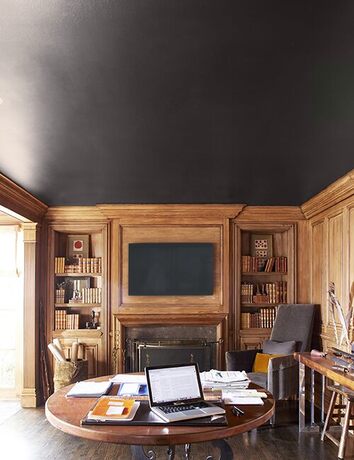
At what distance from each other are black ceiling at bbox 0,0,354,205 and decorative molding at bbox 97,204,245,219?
0.09 metres

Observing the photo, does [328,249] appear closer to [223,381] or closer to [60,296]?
[223,381]

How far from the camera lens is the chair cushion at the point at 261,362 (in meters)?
5.98

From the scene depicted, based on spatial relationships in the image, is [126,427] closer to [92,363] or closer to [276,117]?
[276,117]

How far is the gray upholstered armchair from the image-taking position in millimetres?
5504

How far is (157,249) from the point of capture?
682 cm

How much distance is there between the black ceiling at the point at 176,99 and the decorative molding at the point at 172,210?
3.6 inches

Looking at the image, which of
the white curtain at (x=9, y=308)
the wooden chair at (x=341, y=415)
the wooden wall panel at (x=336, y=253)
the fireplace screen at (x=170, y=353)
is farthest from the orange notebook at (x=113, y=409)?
the white curtain at (x=9, y=308)

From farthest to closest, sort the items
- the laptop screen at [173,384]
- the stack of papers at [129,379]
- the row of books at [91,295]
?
the row of books at [91,295] < the stack of papers at [129,379] < the laptop screen at [173,384]

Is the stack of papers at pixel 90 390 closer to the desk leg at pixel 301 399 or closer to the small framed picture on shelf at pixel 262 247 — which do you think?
the desk leg at pixel 301 399

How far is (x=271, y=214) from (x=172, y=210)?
1210 millimetres

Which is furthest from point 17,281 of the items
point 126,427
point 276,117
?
point 126,427

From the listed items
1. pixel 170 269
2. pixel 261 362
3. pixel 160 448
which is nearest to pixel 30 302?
pixel 170 269

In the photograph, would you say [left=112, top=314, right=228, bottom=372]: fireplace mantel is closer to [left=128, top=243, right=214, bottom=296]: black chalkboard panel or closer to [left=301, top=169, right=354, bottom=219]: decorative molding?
[left=128, top=243, right=214, bottom=296]: black chalkboard panel

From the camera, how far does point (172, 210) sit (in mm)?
6754
